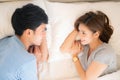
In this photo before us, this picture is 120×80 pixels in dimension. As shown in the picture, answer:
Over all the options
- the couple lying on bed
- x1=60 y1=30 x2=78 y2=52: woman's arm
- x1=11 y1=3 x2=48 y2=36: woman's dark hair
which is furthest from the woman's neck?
x1=11 y1=3 x2=48 y2=36: woman's dark hair

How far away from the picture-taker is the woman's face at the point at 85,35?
1565 millimetres

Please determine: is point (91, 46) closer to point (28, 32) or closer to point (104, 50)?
point (104, 50)

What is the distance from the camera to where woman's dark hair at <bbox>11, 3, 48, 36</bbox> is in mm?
1340

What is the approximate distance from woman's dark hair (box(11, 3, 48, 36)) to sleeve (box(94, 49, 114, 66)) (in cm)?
42

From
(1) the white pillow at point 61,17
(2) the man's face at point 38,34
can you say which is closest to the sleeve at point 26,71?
(2) the man's face at point 38,34

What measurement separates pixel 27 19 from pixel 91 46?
519mm

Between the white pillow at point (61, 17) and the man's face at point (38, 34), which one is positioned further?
the white pillow at point (61, 17)

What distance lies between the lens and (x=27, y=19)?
1337mm

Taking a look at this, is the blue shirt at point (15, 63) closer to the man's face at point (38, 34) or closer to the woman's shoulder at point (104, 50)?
the man's face at point (38, 34)

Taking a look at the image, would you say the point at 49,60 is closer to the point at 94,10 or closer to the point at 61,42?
the point at 61,42

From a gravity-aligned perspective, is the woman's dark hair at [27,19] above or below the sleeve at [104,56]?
above

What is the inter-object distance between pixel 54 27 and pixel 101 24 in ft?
1.04

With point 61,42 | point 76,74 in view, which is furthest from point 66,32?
point 76,74

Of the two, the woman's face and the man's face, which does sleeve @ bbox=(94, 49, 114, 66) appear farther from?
the man's face
